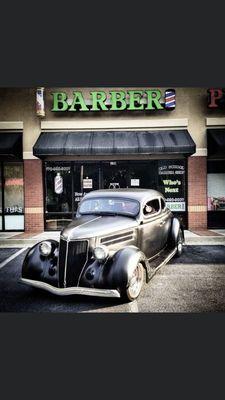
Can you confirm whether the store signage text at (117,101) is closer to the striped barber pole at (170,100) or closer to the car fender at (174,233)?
the striped barber pole at (170,100)

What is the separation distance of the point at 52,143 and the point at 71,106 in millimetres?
1650

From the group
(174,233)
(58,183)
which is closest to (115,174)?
(58,183)

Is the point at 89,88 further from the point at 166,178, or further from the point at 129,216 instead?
the point at 129,216

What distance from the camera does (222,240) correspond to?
8930mm

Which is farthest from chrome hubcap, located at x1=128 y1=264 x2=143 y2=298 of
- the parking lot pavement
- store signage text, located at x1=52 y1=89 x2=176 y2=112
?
store signage text, located at x1=52 y1=89 x2=176 y2=112

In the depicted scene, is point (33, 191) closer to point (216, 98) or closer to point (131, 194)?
point (131, 194)

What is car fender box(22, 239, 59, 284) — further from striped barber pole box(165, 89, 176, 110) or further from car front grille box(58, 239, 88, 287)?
striped barber pole box(165, 89, 176, 110)

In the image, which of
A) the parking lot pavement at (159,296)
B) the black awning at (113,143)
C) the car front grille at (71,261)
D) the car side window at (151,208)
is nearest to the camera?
the parking lot pavement at (159,296)

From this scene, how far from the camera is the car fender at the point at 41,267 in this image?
184 inches

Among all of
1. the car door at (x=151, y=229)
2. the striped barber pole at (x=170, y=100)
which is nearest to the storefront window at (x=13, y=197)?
the striped barber pole at (x=170, y=100)

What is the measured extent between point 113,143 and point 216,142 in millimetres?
3797

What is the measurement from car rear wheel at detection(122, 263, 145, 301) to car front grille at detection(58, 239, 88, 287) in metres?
0.82

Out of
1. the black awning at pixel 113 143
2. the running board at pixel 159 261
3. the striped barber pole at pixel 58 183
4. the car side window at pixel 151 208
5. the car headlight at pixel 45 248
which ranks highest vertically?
the black awning at pixel 113 143

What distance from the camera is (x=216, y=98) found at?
1042cm
